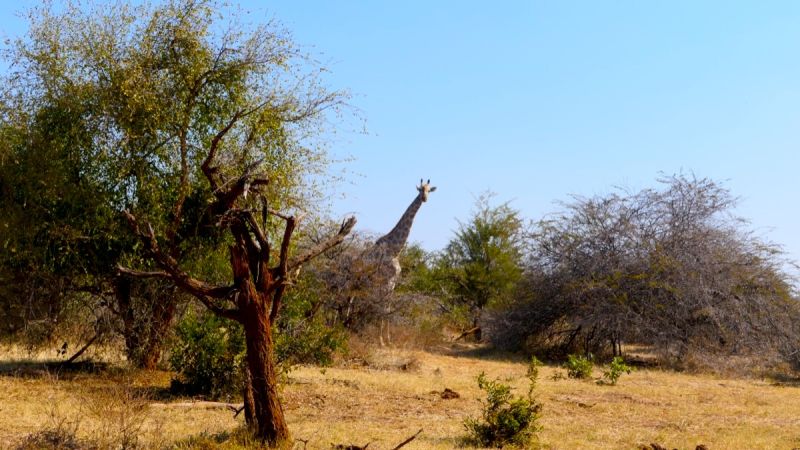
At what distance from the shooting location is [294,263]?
8242mm

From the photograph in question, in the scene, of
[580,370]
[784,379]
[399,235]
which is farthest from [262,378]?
[399,235]

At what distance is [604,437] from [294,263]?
A: 415 centimetres

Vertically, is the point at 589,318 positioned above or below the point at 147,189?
below

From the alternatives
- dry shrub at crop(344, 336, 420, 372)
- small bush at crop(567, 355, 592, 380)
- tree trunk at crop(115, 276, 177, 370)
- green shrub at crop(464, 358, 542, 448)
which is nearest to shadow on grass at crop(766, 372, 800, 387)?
small bush at crop(567, 355, 592, 380)

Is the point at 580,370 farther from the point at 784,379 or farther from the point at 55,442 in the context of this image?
the point at 55,442

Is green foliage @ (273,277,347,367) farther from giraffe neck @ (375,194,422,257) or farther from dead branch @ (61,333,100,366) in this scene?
giraffe neck @ (375,194,422,257)

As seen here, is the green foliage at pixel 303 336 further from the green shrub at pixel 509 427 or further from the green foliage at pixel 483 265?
the green foliage at pixel 483 265

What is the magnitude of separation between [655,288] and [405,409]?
32.6ft

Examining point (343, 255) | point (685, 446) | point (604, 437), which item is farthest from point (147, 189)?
point (343, 255)

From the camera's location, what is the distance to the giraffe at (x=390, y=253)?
2017cm

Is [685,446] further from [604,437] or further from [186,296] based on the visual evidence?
[186,296]

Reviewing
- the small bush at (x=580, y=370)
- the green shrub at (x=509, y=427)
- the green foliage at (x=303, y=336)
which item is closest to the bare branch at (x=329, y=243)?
the green shrub at (x=509, y=427)

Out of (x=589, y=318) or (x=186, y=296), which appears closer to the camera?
(x=186, y=296)

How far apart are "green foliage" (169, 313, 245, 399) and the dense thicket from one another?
33.5 feet
